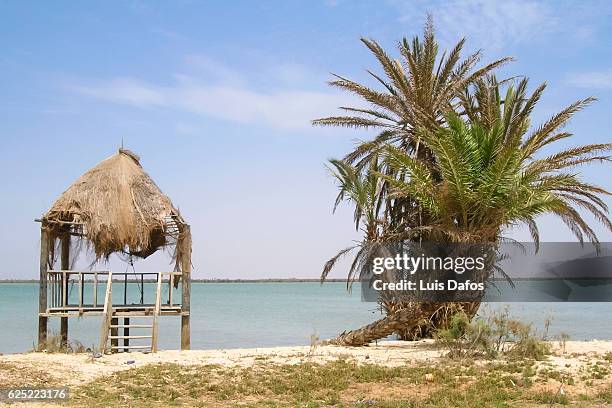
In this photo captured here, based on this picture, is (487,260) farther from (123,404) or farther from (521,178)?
(123,404)

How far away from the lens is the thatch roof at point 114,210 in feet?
60.9

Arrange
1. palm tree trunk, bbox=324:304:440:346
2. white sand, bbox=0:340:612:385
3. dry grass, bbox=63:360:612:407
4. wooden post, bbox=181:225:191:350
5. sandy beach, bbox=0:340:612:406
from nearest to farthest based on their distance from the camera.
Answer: dry grass, bbox=63:360:612:407 < sandy beach, bbox=0:340:612:406 < white sand, bbox=0:340:612:385 < palm tree trunk, bbox=324:304:440:346 < wooden post, bbox=181:225:191:350

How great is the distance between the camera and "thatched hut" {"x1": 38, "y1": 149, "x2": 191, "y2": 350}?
18594mm

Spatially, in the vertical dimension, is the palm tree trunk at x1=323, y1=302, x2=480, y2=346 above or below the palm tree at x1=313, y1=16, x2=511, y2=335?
below

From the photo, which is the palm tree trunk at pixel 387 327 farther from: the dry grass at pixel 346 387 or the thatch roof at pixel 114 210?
the thatch roof at pixel 114 210

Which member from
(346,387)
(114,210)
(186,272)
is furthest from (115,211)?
(346,387)

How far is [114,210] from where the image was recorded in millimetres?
18703

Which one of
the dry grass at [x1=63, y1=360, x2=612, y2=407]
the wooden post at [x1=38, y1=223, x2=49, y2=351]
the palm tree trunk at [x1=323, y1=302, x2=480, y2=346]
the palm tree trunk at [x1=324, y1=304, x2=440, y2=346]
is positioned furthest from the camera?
the wooden post at [x1=38, y1=223, x2=49, y2=351]

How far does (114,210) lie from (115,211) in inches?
1.6

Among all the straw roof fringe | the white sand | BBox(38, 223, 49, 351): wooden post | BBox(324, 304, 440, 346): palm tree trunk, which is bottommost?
Answer: the white sand

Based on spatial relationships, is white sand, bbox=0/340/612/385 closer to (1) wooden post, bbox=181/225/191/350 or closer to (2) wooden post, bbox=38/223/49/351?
(1) wooden post, bbox=181/225/191/350

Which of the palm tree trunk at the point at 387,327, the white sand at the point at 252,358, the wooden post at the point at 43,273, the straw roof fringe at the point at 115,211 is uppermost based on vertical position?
the straw roof fringe at the point at 115,211

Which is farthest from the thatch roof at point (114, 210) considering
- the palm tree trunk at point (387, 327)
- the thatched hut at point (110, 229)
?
the palm tree trunk at point (387, 327)

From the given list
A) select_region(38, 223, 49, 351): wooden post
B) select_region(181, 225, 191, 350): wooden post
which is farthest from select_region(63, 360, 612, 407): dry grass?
select_region(38, 223, 49, 351): wooden post
